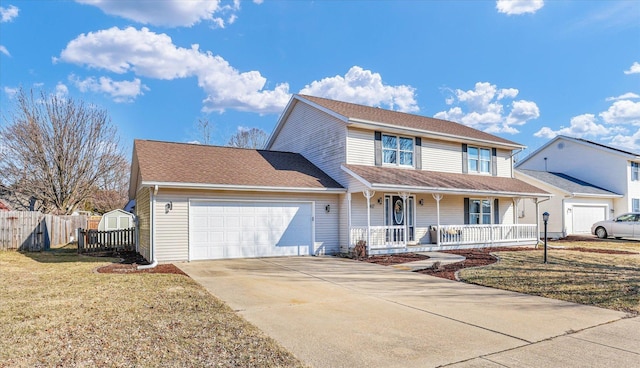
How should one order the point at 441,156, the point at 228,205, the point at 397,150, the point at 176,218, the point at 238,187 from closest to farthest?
the point at 176,218 < the point at 238,187 < the point at 228,205 < the point at 397,150 < the point at 441,156

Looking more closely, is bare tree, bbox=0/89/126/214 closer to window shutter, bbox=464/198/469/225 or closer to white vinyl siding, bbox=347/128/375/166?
white vinyl siding, bbox=347/128/375/166

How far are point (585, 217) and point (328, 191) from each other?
2042 cm

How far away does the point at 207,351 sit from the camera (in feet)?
14.7

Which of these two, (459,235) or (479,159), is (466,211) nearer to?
(459,235)

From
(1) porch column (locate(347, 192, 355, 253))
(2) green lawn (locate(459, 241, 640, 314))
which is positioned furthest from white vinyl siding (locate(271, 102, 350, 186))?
(2) green lawn (locate(459, 241, 640, 314))

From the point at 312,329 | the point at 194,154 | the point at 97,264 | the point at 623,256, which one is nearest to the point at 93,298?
the point at 312,329

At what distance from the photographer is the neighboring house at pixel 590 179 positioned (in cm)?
2450

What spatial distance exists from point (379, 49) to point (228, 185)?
13.5 m

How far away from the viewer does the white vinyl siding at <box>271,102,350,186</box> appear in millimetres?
15820

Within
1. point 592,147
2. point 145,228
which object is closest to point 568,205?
point 592,147

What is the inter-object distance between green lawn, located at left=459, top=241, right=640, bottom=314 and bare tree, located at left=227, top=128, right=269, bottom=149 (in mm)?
30224

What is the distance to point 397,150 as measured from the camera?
55.7ft

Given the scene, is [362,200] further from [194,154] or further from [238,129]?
[238,129]

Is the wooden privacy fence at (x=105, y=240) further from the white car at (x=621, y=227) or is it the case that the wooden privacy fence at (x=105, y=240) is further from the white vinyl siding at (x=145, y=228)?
the white car at (x=621, y=227)
